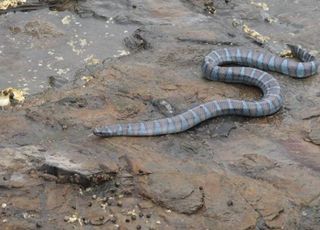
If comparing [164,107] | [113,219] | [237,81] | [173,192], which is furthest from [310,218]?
[237,81]

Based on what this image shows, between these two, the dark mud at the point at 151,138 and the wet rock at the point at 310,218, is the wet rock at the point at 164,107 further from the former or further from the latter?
the wet rock at the point at 310,218

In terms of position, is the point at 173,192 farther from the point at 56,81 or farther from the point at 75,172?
the point at 56,81

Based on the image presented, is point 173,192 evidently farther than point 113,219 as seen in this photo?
Yes

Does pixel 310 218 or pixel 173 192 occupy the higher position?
pixel 173 192

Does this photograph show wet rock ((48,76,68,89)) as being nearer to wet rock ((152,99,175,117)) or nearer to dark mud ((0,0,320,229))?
dark mud ((0,0,320,229))

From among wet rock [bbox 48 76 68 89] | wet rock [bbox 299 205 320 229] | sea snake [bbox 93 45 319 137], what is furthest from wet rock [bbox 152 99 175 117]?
wet rock [bbox 299 205 320 229]

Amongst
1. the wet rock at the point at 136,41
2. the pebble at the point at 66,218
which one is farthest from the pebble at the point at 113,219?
the wet rock at the point at 136,41
